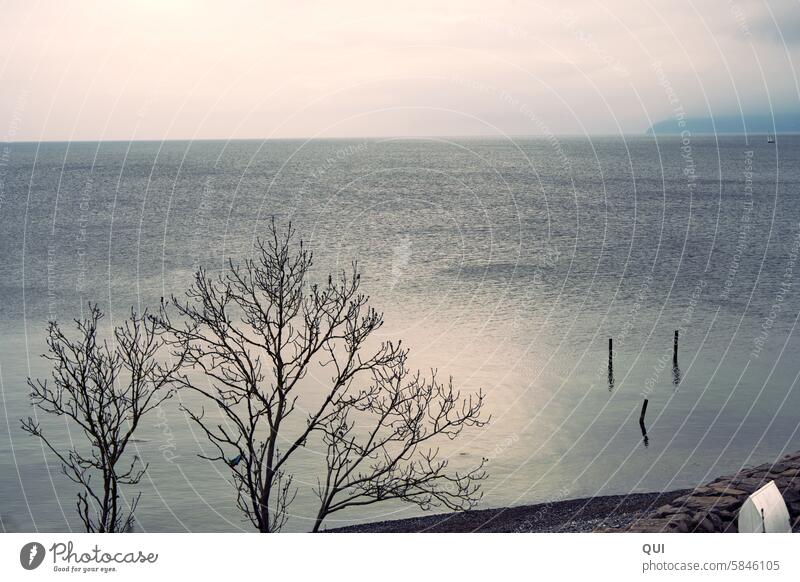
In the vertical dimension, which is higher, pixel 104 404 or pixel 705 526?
pixel 104 404

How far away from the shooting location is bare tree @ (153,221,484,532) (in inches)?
790

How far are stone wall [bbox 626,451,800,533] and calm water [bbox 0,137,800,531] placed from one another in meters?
20.0

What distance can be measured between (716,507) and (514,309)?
179 ft

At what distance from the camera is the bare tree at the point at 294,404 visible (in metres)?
20.1

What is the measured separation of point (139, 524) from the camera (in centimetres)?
3616

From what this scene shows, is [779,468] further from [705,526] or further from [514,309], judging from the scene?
[514,309]

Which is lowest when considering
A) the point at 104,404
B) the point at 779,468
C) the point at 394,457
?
the point at 394,457

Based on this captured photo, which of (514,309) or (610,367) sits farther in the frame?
(514,309)

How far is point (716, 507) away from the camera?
1800cm

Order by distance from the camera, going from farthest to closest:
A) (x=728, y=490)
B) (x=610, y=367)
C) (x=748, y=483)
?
1. (x=610, y=367)
2. (x=748, y=483)
3. (x=728, y=490)

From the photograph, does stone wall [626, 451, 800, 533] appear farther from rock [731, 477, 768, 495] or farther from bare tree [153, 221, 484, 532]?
bare tree [153, 221, 484, 532]

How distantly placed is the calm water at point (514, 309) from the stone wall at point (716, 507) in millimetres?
19952

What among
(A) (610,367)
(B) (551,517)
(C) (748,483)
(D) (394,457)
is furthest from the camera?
(A) (610,367)

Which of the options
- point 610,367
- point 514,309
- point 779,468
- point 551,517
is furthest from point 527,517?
point 514,309
